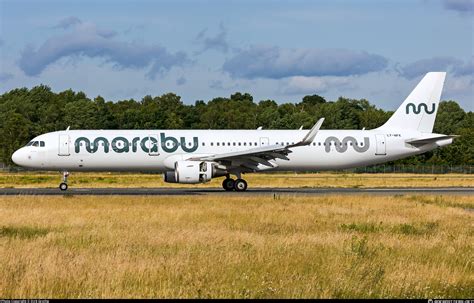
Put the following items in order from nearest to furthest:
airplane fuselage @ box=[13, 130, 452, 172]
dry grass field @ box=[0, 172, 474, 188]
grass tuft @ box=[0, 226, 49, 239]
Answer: grass tuft @ box=[0, 226, 49, 239]
airplane fuselage @ box=[13, 130, 452, 172]
dry grass field @ box=[0, 172, 474, 188]

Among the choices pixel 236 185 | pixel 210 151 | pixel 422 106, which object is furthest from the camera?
pixel 422 106

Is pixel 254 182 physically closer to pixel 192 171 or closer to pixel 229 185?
pixel 229 185

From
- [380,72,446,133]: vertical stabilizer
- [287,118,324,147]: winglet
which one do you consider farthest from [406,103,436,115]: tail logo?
[287,118,324,147]: winglet

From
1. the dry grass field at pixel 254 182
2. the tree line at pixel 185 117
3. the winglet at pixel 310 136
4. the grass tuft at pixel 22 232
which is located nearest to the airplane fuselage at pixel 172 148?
the winglet at pixel 310 136

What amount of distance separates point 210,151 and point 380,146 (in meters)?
10.1

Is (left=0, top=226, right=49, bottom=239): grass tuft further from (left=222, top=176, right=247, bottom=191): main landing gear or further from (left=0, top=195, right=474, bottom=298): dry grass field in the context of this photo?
(left=222, top=176, right=247, bottom=191): main landing gear

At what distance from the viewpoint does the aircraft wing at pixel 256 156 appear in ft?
124

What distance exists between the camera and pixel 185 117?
12581 cm

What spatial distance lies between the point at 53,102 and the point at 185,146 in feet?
326

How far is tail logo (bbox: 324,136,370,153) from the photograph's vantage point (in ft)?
138

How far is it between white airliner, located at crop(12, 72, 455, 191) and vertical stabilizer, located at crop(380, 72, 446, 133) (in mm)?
1506

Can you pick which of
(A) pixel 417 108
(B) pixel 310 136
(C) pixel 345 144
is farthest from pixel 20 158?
(A) pixel 417 108

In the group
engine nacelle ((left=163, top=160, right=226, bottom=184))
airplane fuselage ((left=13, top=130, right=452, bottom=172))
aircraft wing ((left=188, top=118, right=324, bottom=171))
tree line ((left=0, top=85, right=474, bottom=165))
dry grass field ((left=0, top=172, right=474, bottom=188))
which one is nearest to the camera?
engine nacelle ((left=163, top=160, right=226, bottom=184))

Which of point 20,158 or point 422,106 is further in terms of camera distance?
point 422,106
